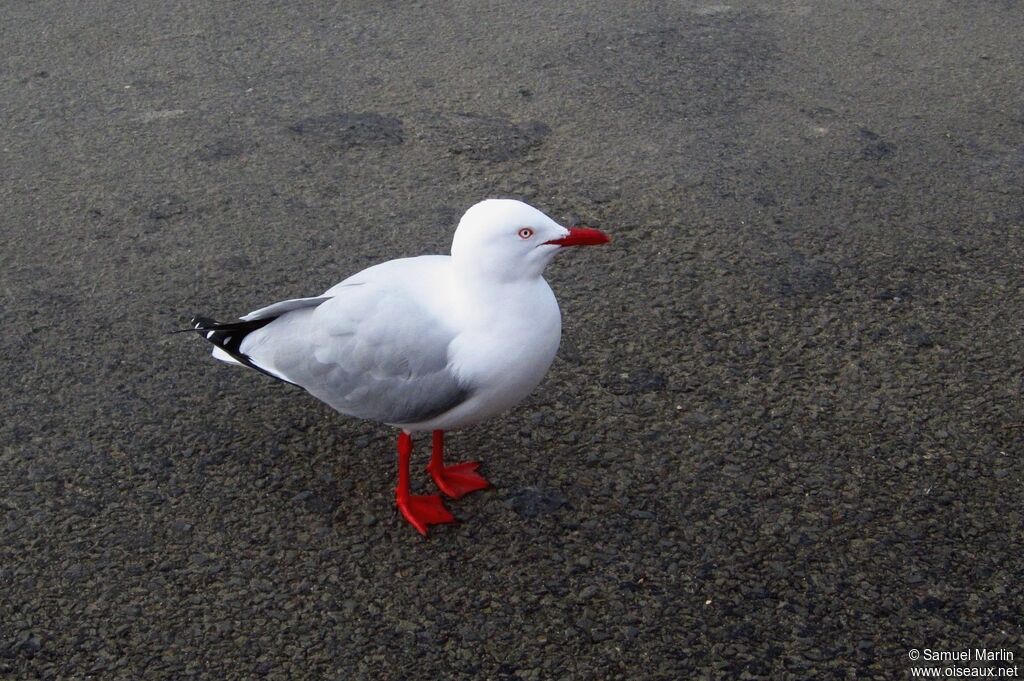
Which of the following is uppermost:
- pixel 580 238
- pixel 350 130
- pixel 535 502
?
pixel 580 238

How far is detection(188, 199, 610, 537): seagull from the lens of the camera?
118 inches

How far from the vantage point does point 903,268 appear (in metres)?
4.42

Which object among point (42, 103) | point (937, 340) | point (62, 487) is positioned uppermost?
point (42, 103)

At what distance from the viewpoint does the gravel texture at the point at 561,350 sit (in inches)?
115

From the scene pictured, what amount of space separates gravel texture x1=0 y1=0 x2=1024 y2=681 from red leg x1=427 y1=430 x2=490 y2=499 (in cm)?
6

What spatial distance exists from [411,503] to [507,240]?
34.2 inches

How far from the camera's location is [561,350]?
397 cm

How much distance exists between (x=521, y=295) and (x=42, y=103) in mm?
3770

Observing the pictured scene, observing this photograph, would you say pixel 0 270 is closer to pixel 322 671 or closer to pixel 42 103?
pixel 42 103

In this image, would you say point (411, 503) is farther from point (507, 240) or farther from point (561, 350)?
point (561, 350)

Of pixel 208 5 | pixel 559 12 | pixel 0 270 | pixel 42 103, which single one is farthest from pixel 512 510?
pixel 208 5

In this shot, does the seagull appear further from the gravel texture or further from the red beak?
the gravel texture

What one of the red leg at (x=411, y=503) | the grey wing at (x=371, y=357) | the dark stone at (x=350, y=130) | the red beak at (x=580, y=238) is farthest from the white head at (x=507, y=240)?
the dark stone at (x=350, y=130)

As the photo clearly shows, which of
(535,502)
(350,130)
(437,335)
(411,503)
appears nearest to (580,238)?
(437,335)
